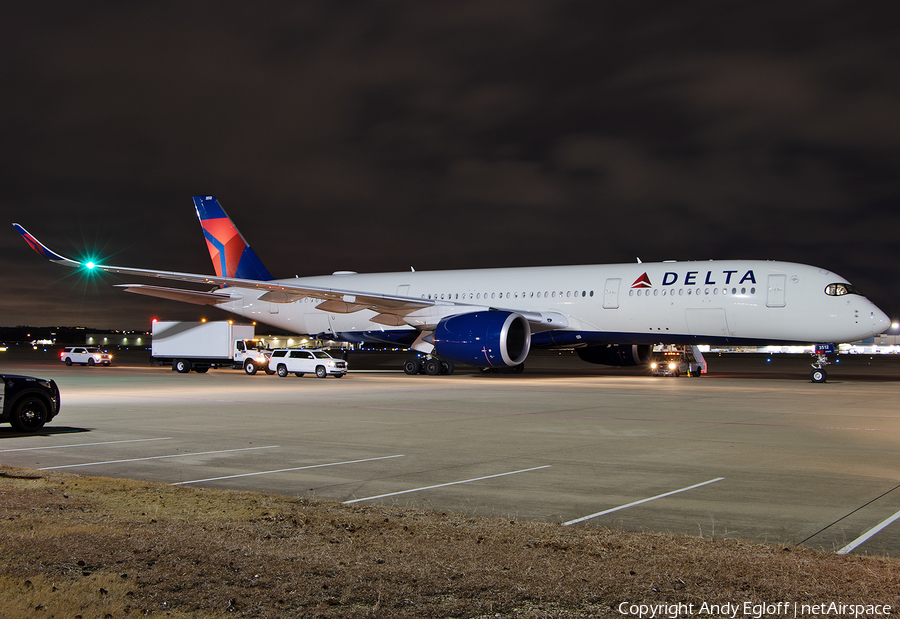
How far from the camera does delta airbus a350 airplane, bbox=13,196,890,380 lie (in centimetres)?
2550

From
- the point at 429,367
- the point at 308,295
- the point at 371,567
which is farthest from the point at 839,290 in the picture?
the point at 371,567

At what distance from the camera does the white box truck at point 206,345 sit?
118 ft

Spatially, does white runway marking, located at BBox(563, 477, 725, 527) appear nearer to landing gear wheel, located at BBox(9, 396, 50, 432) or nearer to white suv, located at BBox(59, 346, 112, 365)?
landing gear wheel, located at BBox(9, 396, 50, 432)

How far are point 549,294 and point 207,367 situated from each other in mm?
18913

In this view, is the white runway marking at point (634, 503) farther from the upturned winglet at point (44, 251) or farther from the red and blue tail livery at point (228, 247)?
the red and blue tail livery at point (228, 247)

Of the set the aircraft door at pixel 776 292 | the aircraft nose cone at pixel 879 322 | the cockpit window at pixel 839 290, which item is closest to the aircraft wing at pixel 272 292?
the aircraft door at pixel 776 292

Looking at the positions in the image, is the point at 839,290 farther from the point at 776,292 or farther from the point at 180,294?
the point at 180,294

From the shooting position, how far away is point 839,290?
82.8ft

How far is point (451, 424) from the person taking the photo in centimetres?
1405

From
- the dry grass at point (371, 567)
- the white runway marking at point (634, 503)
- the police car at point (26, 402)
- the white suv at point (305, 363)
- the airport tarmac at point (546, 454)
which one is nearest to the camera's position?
the dry grass at point (371, 567)

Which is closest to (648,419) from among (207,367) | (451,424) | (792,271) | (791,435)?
(791,435)

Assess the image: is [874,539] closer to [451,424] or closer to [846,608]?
[846,608]

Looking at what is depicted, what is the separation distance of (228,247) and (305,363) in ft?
31.6

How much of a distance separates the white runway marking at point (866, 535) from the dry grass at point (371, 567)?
1.09 ft
